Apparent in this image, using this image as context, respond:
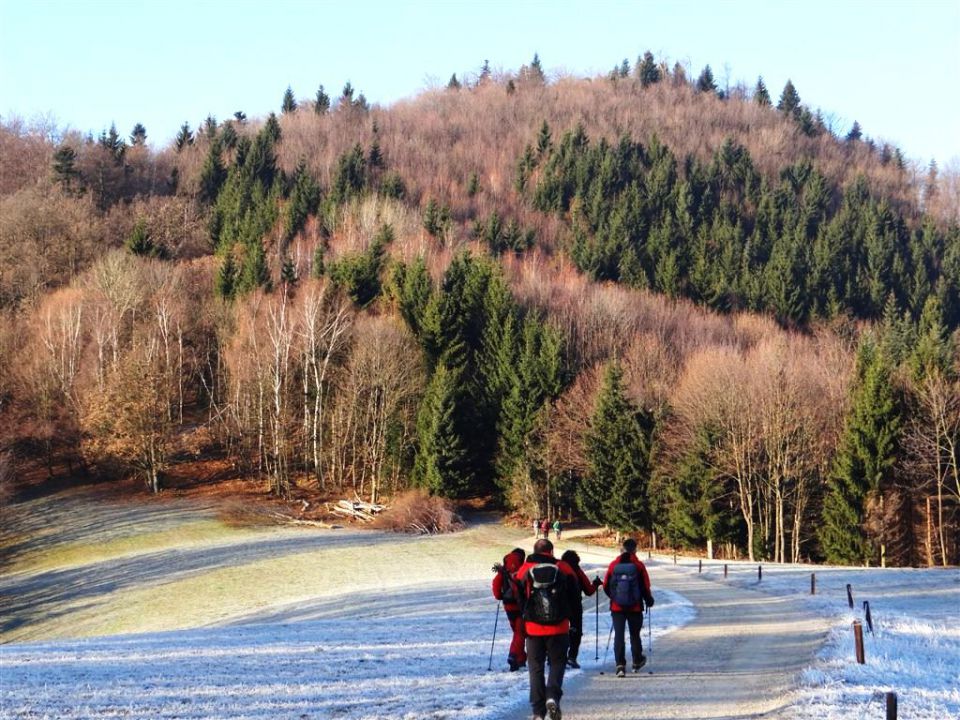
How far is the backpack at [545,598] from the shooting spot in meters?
9.58

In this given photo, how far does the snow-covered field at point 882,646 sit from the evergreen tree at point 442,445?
24290mm

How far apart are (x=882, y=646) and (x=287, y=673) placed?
37.6 ft

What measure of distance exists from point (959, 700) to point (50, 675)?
14.3m

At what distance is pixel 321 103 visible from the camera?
145375 mm

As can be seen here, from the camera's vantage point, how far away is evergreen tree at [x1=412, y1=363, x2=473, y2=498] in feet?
186

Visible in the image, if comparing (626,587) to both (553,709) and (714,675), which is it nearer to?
(714,675)

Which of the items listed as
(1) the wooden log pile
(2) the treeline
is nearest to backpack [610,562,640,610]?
(1) the wooden log pile

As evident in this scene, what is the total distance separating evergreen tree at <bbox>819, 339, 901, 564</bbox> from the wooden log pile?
27.8 metres

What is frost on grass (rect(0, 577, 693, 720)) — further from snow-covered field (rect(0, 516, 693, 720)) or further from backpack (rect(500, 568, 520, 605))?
backpack (rect(500, 568, 520, 605))

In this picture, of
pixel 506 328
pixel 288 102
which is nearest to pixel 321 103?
pixel 288 102

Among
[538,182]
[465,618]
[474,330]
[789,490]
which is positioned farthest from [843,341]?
[465,618]

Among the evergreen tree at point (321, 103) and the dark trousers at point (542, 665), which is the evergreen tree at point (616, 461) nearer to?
the dark trousers at point (542, 665)

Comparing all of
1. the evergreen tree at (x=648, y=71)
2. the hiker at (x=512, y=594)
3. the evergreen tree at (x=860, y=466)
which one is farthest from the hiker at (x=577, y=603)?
the evergreen tree at (x=648, y=71)

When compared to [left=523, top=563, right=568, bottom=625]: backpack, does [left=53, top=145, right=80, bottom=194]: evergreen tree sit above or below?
above
